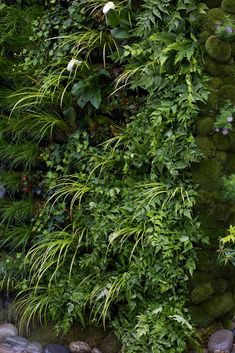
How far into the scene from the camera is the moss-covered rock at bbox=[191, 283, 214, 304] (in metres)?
3.60

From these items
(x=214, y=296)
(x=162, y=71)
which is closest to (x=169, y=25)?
(x=162, y=71)

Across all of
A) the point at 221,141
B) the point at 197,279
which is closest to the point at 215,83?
the point at 221,141

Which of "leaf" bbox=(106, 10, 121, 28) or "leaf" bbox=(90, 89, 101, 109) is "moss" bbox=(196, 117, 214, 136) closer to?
"leaf" bbox=(90, 89, 101, 109)

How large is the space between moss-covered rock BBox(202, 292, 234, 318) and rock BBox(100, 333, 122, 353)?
63 cm

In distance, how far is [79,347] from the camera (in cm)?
383

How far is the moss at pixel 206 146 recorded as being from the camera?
12.1 feet

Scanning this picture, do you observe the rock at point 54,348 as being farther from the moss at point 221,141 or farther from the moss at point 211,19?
the moss at point 211,19

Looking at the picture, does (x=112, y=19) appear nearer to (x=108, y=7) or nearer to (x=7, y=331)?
(x=108, y=7)

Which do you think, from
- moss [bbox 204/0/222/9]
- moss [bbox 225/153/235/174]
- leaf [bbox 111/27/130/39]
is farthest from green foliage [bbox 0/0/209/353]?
moss [bbox 225/153/235/174]

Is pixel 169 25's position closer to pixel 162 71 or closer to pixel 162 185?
pixel 162 71

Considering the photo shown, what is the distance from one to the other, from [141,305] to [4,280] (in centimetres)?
129

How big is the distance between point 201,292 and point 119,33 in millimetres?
1911

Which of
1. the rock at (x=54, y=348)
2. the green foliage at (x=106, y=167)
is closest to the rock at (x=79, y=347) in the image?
the rock at (x=54, y=348)

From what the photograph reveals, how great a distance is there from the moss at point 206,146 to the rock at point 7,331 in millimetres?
1886
